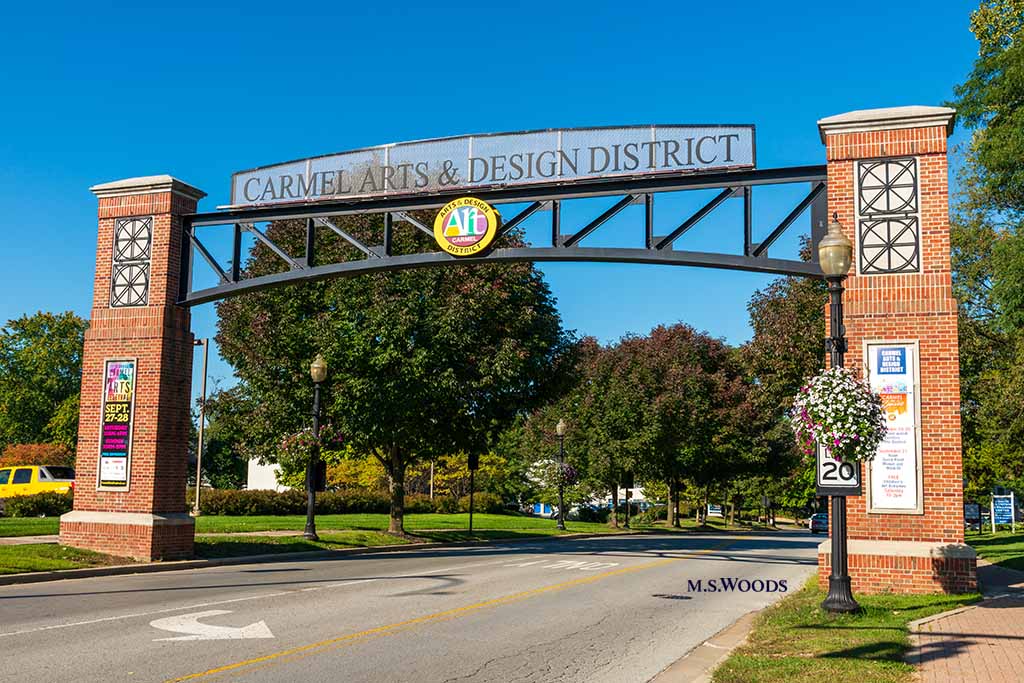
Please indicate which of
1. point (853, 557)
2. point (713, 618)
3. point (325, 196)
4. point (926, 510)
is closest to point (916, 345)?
point (926, 510)

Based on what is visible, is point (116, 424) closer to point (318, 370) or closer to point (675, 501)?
point (318, 370)

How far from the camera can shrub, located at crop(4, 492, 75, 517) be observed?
2866 centimetres

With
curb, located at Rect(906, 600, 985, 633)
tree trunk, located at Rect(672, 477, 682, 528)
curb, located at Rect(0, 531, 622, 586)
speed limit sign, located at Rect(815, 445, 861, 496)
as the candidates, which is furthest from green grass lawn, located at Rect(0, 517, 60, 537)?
tree trunk, located at Rect(672, 477, 682, 528)

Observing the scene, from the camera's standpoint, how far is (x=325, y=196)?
63.7 feet

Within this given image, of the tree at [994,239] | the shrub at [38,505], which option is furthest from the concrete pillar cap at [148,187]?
the tree at [994,239]

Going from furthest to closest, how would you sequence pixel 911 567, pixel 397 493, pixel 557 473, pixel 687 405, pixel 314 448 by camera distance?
pixel 687 405 < pixel 557 473 < pixel 397 493 < pixel 314 448 < pixel 911 567

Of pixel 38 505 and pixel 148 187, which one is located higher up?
pixel 148 187

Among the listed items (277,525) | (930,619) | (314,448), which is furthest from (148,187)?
(930,619)

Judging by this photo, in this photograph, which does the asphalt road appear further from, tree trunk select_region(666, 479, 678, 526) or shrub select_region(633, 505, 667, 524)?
shrub select_region(633, 505, 667, 524)

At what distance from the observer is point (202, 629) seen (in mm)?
10477

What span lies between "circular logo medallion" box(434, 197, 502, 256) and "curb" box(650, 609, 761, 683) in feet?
28.1

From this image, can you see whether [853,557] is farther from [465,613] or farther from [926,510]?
[465,613]

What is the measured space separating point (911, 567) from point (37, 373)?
7943 centimetres

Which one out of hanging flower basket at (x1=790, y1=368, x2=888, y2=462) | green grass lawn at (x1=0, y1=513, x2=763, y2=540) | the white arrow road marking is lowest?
green grass lawn at (x1=0, y1=513, x2=763, y2=540)
